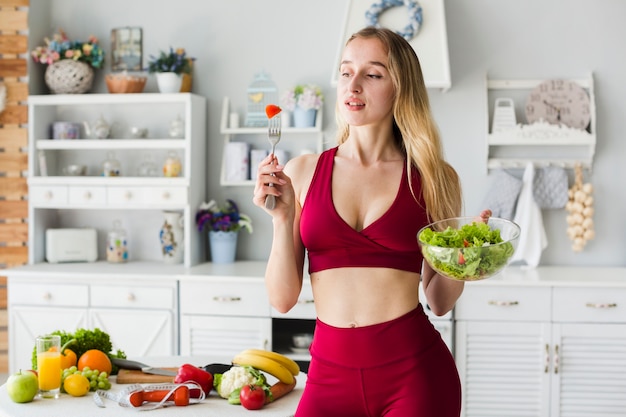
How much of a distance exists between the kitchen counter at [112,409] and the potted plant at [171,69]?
2.41 meters

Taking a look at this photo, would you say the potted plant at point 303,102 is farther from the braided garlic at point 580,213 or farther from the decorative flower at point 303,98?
the braided garlic at point 580,213

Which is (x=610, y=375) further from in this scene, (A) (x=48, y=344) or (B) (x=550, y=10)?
(A) (x=48, y=344)

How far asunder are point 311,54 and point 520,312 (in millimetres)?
1835

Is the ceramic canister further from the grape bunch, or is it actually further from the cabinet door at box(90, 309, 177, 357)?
the grape bunch

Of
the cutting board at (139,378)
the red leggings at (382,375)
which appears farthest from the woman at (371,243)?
the cutting board at (139,378)

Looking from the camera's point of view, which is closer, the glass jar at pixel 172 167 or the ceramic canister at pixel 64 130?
the glass jar at pixel 172 167

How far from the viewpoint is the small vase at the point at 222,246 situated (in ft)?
15.0

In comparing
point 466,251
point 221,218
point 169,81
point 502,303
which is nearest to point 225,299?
point 221,218

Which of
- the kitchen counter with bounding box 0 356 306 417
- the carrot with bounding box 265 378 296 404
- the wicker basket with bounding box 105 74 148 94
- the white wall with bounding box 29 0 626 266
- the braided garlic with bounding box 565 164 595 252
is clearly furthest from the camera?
the wicker basket with bounding box 105 74 148 94

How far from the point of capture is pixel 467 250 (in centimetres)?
178

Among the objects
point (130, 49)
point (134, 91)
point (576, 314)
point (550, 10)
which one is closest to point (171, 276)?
point (134, 91)

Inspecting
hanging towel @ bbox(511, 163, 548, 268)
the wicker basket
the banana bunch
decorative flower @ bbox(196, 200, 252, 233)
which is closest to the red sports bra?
the banana bunch

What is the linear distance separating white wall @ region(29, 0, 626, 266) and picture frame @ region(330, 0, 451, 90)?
285 millimetres

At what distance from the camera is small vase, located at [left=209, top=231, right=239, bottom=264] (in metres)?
4.58
